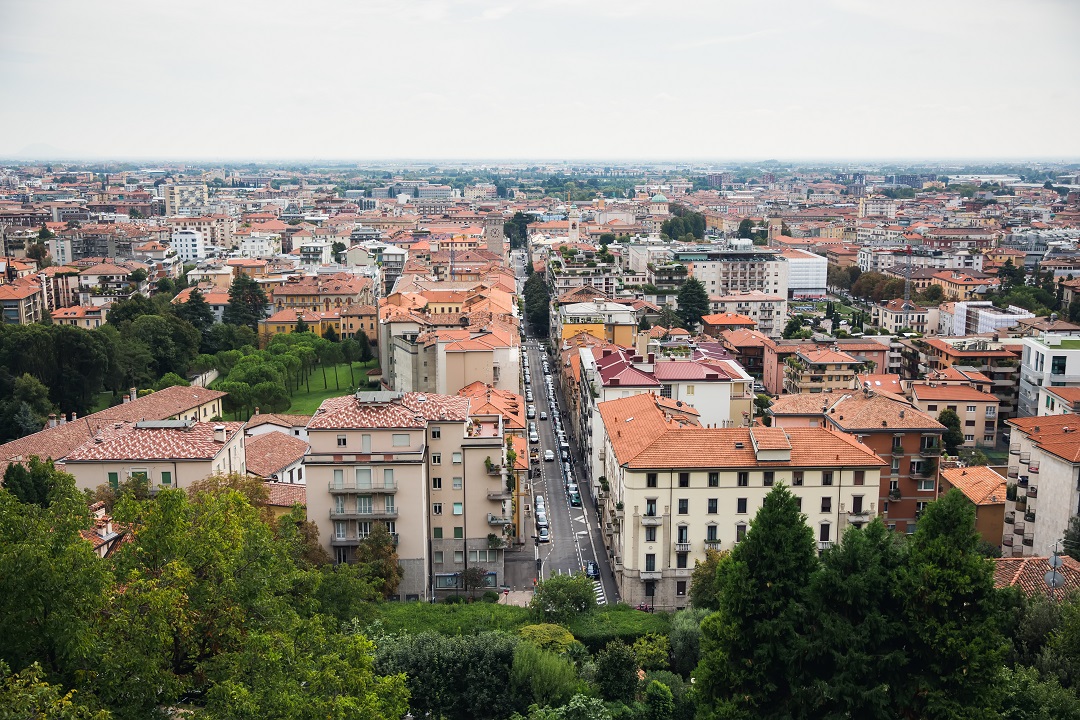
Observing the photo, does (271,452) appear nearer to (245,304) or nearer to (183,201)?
(245,304)

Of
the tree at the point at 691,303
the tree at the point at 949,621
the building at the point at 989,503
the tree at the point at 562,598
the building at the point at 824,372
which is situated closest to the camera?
the tree at the point at 949,621

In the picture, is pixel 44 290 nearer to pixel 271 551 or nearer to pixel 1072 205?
pixel 271 551

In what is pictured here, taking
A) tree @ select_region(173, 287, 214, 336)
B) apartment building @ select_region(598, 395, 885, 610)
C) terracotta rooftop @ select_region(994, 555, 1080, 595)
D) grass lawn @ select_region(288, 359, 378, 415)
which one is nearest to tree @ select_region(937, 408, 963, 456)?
apartment building @ select_region(598, 395, 885, 610)

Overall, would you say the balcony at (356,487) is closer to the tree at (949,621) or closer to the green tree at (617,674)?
the green tree at (617,674)

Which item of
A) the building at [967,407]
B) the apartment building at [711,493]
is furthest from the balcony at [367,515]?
the building at [967,407]

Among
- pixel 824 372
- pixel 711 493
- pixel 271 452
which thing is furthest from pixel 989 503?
pixel 271 452

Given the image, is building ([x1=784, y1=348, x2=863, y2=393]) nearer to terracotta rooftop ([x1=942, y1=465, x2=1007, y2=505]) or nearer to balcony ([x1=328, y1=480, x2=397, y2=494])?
terracotta rooftop ([x1=942, y1=465, x2=1007, y2=505])

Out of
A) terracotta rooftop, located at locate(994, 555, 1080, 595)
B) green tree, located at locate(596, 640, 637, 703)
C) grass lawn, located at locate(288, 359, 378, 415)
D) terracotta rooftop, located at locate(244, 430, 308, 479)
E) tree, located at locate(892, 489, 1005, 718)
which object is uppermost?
tree, located at locate(892, 489, 1005, 718)
